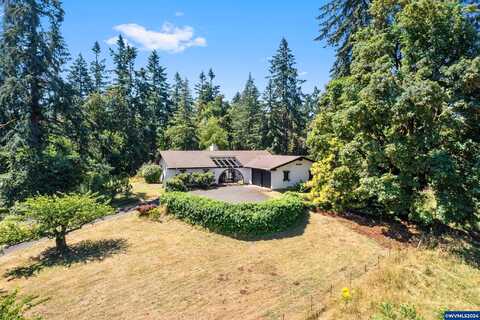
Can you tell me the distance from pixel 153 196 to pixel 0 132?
13.0 metres

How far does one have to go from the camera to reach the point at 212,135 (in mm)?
48375

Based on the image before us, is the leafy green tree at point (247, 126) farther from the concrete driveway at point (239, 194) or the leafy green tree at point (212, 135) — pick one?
the concrete driveway at point (239, 194)

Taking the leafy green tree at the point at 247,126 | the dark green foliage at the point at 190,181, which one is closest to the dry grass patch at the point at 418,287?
the dark green foliage at the point at 190,181

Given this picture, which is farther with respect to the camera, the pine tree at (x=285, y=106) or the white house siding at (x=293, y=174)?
the pine tree at (x=285, y=106)

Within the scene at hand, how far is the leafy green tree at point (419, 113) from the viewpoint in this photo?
13.4 metres

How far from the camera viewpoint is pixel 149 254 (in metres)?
14.0

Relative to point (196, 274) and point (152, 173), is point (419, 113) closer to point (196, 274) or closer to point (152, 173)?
point (196, 274)

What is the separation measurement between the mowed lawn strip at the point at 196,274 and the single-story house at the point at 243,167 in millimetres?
11200

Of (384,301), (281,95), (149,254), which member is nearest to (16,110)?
(149,254)

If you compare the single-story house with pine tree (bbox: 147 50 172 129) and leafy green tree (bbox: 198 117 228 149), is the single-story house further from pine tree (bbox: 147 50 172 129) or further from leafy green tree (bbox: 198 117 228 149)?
pine tree (bbox: 147 50 172 129)

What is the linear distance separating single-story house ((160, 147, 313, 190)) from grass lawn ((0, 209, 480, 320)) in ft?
38.6

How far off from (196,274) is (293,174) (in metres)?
19.2

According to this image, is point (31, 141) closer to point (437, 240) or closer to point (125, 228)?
point (125, 228)

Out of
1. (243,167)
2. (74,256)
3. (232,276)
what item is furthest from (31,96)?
(243,167)
